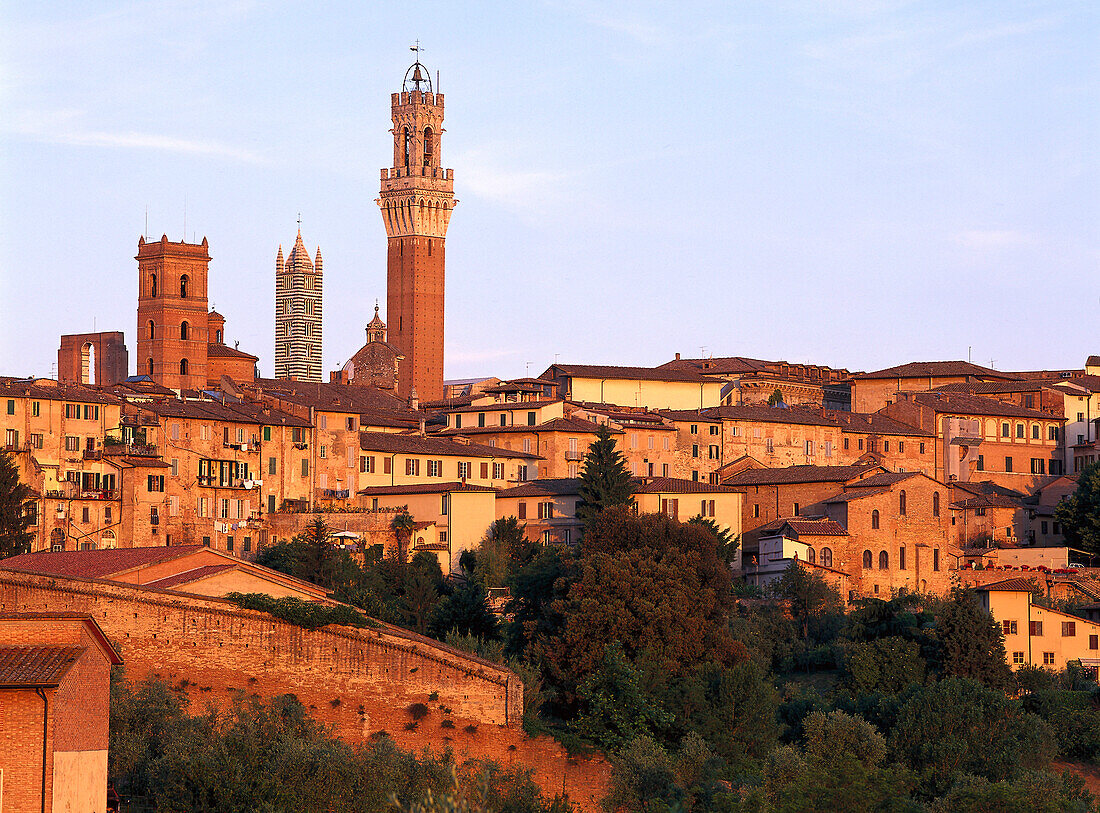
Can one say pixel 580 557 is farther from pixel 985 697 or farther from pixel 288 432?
pixel 288 432

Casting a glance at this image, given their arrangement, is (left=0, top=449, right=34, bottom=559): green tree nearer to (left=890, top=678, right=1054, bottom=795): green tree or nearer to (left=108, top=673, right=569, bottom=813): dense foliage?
(left=108, top=673, right=569, bottom=813): dense foliage

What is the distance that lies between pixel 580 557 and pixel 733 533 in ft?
49.0

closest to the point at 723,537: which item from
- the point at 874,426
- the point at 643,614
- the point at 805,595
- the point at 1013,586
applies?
the point at 805,595

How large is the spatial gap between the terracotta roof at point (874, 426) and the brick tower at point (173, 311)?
3208 centimetres

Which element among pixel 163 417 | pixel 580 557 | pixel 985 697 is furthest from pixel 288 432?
pixel 985 697

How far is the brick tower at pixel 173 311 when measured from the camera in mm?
89125

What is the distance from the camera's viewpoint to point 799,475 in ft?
203

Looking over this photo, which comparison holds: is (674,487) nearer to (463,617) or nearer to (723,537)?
(723,537)

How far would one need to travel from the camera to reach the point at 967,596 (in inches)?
1823

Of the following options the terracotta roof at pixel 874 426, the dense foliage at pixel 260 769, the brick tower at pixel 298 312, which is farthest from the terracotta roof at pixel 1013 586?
the brick tower at pixel 298 312

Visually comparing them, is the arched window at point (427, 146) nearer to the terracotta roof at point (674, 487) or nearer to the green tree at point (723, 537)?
the terracotta roof at point (674, 487)

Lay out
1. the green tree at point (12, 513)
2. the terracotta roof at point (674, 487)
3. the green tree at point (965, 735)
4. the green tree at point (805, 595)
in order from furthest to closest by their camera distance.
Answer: the terracotta roof at point (674, 487) < the green tree at point (805, 595) < the green tree at point (12, 513) < the green tree at point (965, 735)

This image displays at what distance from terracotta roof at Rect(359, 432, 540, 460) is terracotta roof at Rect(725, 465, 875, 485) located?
7315 millimetres

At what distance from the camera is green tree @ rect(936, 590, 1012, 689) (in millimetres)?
43906
